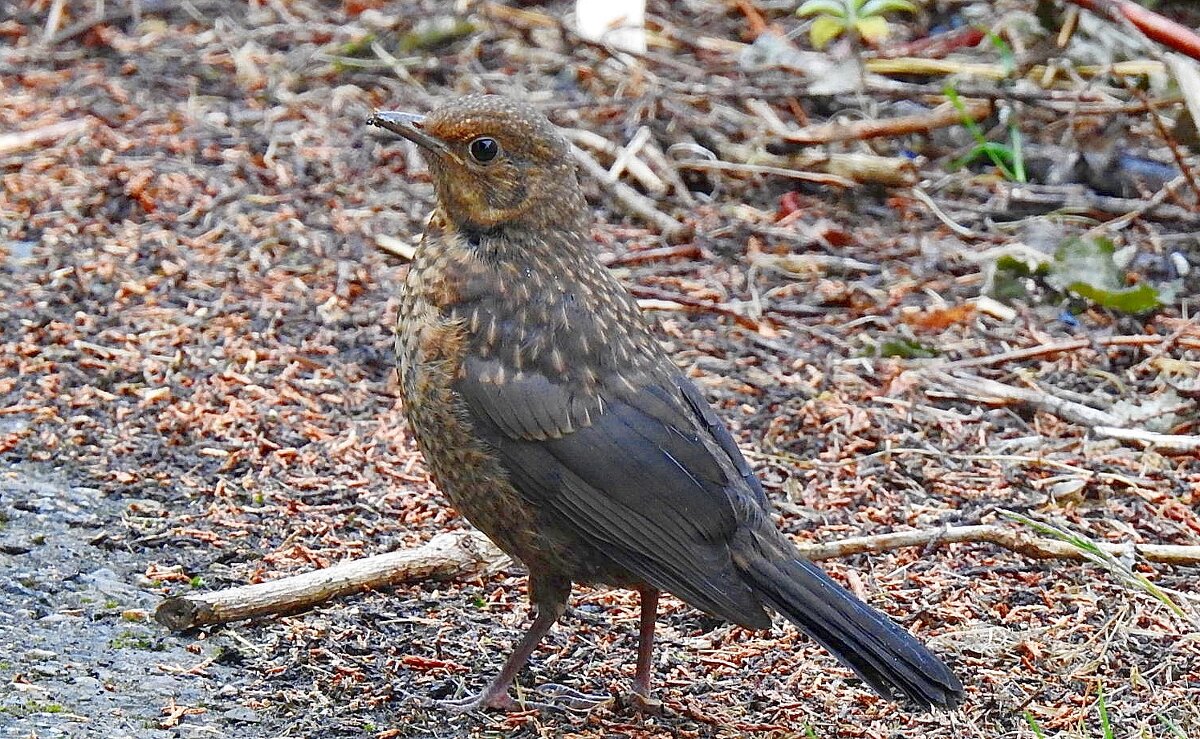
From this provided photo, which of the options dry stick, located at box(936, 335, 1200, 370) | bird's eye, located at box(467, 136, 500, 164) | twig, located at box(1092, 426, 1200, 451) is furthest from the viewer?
dry stick, located at box(936, 335, 1200, 370)

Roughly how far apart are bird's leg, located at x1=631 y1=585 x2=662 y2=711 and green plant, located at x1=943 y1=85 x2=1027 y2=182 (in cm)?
356

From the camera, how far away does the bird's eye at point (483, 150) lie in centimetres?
406

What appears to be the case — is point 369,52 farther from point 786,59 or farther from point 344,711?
point 344,711

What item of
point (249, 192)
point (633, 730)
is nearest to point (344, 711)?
point (633, 730)

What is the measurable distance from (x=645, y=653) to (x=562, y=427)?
592 millimetres

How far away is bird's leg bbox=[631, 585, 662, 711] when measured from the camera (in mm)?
3789

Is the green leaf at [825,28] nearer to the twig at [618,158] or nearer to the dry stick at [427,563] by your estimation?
the twig at [618,158]

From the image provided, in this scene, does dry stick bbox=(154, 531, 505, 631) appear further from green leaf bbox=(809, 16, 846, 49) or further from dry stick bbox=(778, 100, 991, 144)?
green leaf bbox=(809, 16, 846, 49)

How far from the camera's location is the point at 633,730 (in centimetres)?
375

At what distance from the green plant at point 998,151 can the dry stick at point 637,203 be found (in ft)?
4.46

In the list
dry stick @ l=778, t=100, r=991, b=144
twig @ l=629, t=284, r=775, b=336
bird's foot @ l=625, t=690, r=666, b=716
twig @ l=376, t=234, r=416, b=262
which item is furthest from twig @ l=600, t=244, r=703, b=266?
bird's foot @ l=625, t=690, r=666, b=716

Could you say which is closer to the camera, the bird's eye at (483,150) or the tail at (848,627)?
the tail at (848,627)

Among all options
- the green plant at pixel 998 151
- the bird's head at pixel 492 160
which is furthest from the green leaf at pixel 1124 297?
the bird's head at pixel 492 160

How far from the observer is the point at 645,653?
12.6 ft
